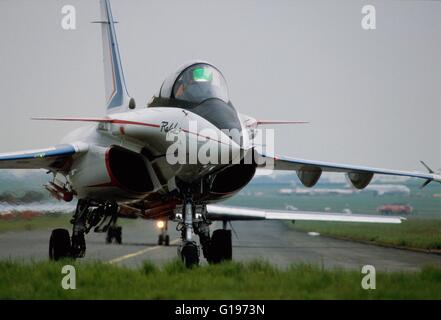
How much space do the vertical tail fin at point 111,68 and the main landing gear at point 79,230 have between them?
246 centimetres

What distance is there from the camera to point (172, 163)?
1144cm

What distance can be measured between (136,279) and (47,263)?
264 cm

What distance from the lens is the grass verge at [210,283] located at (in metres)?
8.92

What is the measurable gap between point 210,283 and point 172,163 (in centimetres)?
232

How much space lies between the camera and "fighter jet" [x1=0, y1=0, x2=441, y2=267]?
10.9m

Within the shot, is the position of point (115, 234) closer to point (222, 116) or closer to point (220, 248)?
point (220, 248)

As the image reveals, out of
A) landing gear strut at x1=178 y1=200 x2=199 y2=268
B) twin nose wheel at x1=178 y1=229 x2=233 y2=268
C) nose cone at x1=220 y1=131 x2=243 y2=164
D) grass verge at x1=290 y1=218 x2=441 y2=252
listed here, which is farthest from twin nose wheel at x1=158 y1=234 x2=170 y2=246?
nose cone at x1=220 y1=131 x2=243 y2=164

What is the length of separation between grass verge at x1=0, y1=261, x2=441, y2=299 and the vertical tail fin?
5.82 m

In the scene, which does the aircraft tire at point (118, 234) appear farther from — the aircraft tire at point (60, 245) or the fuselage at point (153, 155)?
the fuselage at point (153, 155)

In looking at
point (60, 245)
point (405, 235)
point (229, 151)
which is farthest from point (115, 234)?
point (229, 151)

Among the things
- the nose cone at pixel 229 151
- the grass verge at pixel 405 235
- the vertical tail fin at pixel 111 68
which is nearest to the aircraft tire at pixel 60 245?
the vertical tail fin at pixel 111 68

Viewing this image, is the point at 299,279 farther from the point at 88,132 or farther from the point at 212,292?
the point at 88,132

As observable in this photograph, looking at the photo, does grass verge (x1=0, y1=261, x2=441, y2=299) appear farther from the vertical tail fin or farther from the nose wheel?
the nose wheel
